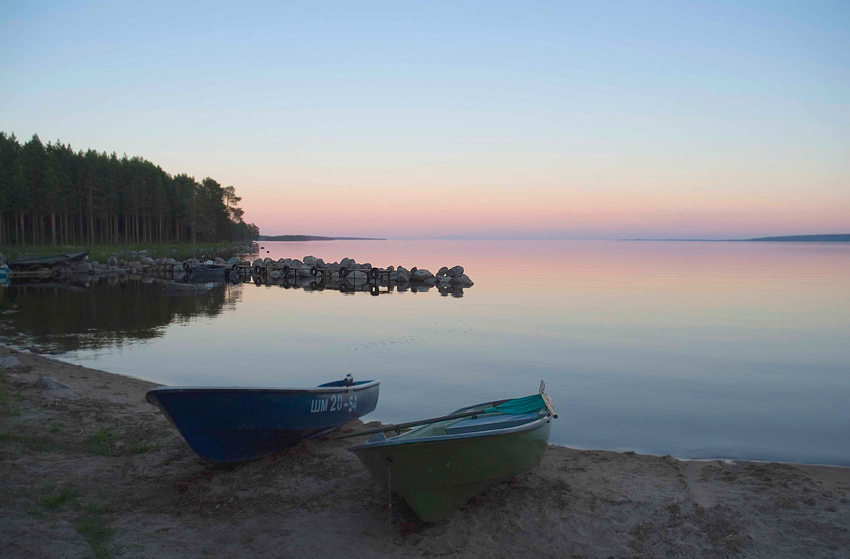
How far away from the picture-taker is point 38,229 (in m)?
64.9

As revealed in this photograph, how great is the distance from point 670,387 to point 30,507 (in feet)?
37.0

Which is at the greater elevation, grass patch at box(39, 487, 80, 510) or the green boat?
the green boat

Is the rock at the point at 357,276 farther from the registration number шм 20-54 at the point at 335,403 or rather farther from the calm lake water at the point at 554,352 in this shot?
the registration number шм 20-54 at the point at 335,403

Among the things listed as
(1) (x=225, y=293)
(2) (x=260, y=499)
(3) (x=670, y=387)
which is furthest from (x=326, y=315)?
(2) (x=260, y=499)

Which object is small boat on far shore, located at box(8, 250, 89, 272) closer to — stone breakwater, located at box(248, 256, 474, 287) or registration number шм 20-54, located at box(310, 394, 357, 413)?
stone breakwater, located at box(248, 256, 474, 287)

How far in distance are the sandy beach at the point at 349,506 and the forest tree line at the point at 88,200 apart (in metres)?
61.8

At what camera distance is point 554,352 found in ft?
51.8

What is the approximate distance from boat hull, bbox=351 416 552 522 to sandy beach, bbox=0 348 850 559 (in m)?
0.23

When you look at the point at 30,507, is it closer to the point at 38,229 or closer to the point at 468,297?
the point at 468,297

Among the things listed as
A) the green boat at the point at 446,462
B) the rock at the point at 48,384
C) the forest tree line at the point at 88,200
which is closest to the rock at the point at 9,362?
the rock at the point at 48,384

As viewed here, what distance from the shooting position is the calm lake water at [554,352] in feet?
32.1

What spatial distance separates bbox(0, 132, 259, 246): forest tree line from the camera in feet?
195

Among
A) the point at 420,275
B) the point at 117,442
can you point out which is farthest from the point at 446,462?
the point at 420,275

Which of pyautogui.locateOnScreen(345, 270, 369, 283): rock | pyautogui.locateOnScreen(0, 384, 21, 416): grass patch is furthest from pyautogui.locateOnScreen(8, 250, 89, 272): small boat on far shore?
pyautogui.locateOnScreen(0, 384, 21, 416): grass patch
